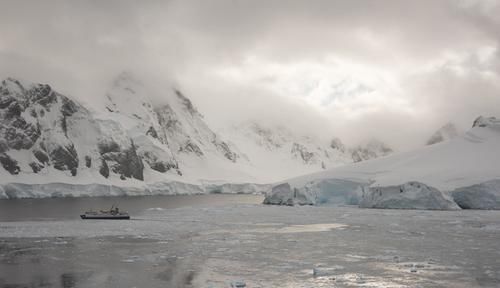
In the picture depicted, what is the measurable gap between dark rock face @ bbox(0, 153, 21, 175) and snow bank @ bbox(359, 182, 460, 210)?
92.7m

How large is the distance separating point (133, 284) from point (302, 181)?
63.8 meters

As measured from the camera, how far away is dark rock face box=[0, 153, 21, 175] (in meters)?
127

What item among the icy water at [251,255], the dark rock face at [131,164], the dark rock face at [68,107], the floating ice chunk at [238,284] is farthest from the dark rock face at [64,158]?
the floating ice chunk at [238,284]

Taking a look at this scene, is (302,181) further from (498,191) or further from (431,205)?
(498,191)

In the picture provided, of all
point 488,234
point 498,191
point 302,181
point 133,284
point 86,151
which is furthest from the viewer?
point 86,151

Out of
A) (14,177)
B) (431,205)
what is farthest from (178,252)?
(14,177)

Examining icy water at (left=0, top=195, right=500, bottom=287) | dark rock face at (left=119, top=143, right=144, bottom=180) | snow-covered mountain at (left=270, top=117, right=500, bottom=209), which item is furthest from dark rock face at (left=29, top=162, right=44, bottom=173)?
icy water at (left=0, top=195, right=500, bottom=287)

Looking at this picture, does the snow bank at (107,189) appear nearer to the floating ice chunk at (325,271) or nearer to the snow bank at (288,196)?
the snow bank at (288,196)

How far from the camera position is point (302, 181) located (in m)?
81.8

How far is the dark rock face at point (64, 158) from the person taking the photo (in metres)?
139

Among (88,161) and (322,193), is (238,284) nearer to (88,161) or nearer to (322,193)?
(322,193)

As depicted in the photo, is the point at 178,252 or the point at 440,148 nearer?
the point at 178,252

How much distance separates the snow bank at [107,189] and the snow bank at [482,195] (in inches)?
1237

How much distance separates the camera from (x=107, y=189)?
129875 mm
